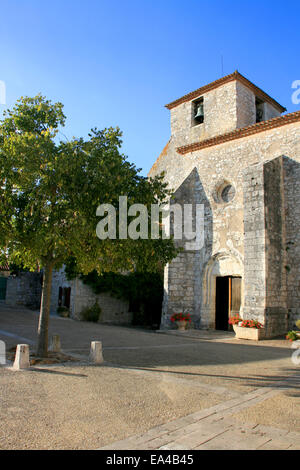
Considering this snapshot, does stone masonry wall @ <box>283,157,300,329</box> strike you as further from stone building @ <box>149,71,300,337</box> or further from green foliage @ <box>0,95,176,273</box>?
green foliage @ <box>0,95,176,273</box>

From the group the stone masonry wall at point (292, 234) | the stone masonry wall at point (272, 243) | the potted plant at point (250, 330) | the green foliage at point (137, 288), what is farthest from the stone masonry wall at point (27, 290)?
the stone masonry wall at point (292, 234)

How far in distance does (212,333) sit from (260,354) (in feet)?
17.1

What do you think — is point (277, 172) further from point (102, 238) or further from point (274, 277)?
point (102, 238)

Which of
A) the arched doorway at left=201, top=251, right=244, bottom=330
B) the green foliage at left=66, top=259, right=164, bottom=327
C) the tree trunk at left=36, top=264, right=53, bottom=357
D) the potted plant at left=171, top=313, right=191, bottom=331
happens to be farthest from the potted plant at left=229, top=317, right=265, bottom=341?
the tree trunk at left=36, top=264, right=53, bottom=357

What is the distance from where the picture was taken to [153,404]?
4.62 meters

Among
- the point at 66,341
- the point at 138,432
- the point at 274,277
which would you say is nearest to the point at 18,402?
the point at 138,432

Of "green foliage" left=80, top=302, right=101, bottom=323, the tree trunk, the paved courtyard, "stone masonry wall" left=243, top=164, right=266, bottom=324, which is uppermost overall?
"stone masonry wall" left=243, top=164, right=266, bottom=324

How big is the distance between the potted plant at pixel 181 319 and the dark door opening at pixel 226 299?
160 cm

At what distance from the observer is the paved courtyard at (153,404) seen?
136 inches

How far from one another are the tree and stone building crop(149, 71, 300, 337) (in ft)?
20.8

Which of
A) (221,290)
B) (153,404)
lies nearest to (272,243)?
(221,290)

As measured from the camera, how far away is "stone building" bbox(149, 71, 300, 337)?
1304 cm

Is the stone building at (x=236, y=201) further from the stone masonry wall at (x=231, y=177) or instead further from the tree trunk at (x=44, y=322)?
the tree trunk at (x=44, y=322)
